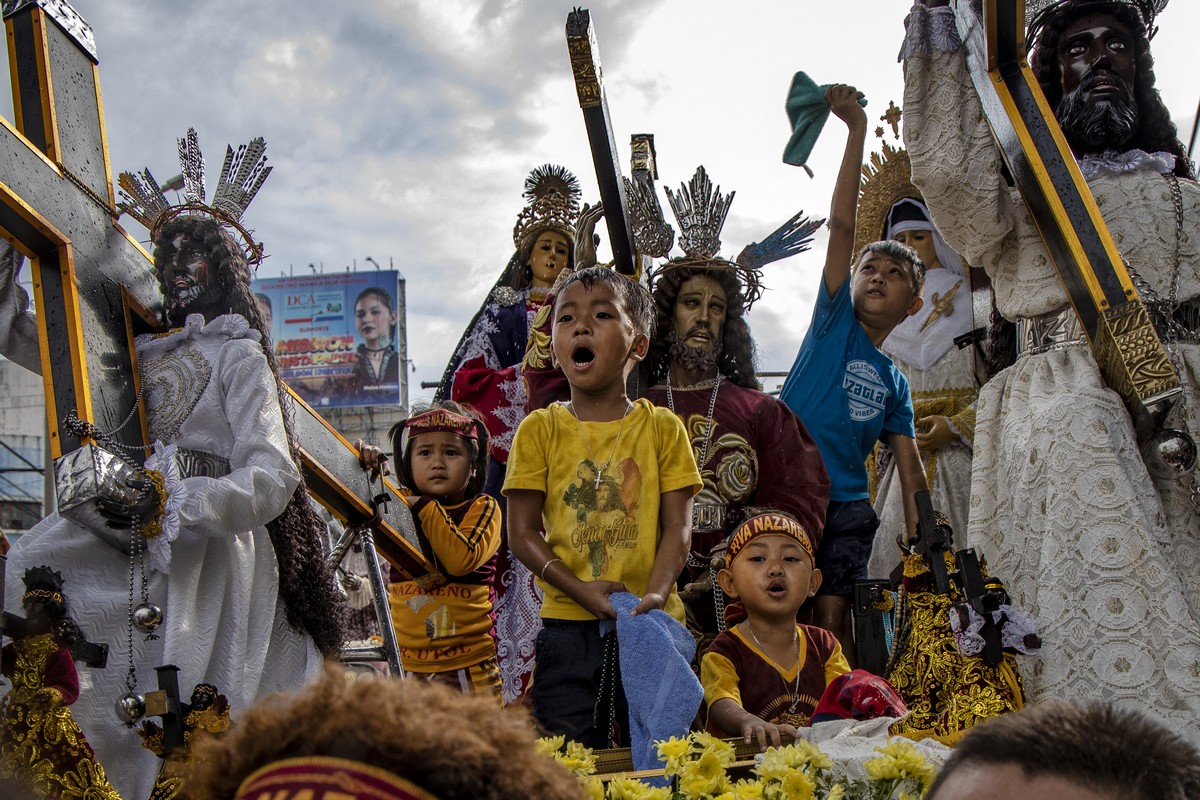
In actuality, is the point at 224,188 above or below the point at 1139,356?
above

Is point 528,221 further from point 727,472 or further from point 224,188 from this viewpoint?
point 727,472

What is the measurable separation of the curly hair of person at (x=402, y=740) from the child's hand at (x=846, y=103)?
12.7 feet

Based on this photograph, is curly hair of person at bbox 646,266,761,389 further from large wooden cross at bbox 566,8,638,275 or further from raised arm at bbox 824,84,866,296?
raised arm at bbox 824,84,866,296

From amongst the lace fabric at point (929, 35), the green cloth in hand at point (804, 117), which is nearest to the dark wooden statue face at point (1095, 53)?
the lace fabric at point (929, 35)

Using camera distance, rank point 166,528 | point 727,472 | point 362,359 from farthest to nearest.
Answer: point 362,359 < point 727,472 < point 166,528

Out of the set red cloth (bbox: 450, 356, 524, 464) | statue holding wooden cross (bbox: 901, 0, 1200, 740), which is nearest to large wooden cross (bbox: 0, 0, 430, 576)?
red cloth (bbox: 450, 356, 524, 464)

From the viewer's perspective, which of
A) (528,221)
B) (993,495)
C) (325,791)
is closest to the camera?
(325,791)

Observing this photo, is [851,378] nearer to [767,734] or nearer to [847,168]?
[847,168]

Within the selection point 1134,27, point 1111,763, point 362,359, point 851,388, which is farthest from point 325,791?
point 362,359

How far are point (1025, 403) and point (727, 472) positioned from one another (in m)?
1.08

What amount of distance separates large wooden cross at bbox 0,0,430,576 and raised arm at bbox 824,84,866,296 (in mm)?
2266

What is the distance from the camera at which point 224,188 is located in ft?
15.0

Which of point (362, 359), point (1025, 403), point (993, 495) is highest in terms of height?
point (362, 359)

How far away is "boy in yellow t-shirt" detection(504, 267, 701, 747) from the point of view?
327cm
